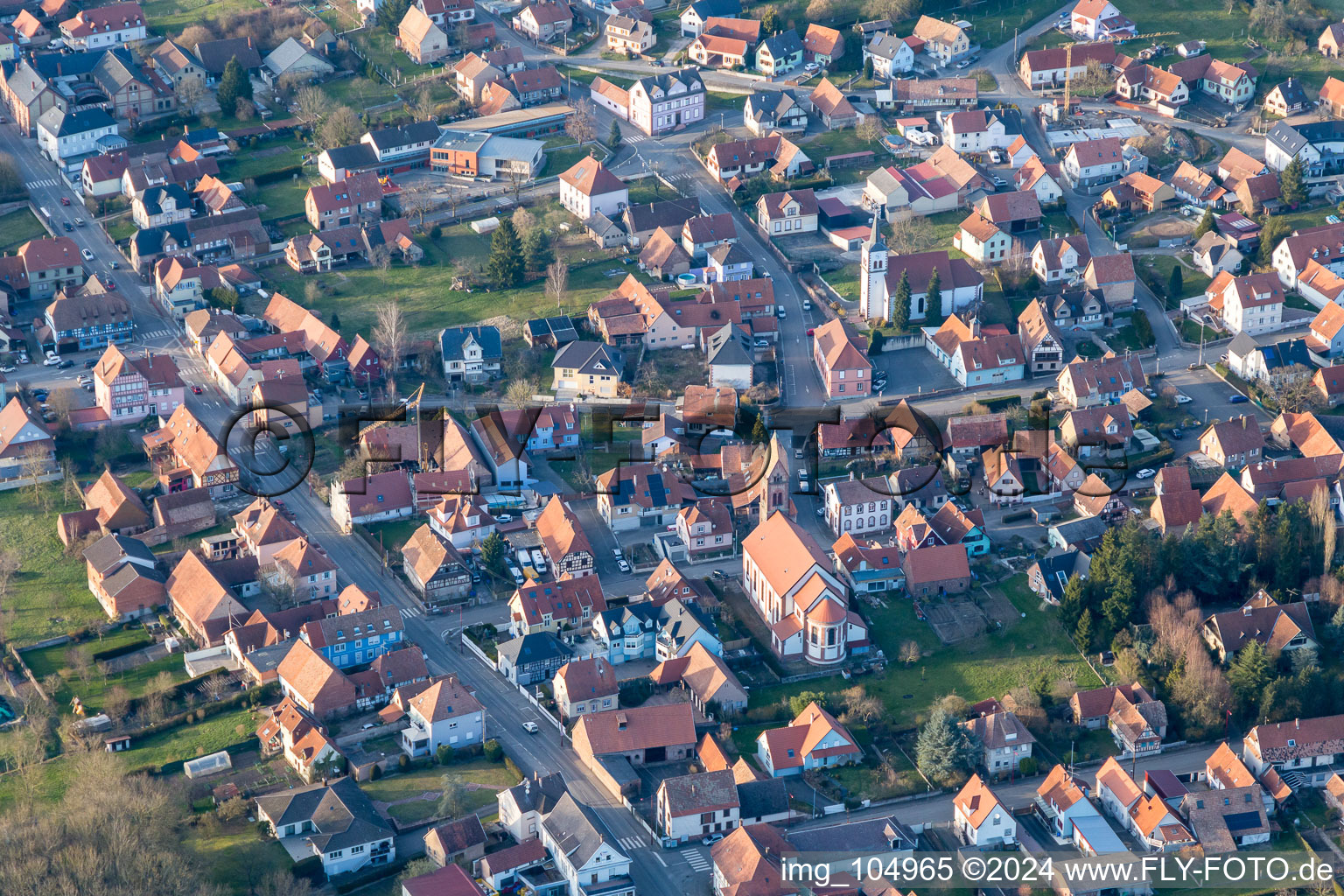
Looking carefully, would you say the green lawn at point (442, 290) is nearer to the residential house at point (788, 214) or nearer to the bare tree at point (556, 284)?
the bare tree at point (556, 284)

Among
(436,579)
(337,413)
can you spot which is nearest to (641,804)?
(436,579)

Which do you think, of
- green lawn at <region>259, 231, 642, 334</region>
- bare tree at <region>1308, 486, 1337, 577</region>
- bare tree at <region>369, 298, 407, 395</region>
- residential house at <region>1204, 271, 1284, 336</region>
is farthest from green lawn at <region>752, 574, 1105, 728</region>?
→ green lawn at <region>259, 231, 642, 334</region>

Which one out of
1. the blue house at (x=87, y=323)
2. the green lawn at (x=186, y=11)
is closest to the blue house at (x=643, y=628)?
the blue house at (x=87, y=323)

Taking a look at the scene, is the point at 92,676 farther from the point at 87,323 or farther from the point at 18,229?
the point at 18,229

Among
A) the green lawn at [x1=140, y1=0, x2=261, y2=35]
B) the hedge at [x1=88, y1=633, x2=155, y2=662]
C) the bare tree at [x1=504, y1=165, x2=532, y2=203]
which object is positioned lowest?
the bare tree at [x1=504, y1=165, x2=532, y2=203]

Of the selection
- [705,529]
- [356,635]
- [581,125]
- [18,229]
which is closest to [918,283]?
[705,529]

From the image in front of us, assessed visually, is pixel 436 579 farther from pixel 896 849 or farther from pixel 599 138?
pixel 599 138

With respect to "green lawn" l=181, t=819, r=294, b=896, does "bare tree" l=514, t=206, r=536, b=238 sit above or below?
below

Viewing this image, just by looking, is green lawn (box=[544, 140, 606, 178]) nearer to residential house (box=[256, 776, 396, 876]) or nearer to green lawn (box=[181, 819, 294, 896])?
residential house (box=[256, 776, 396, 876])
